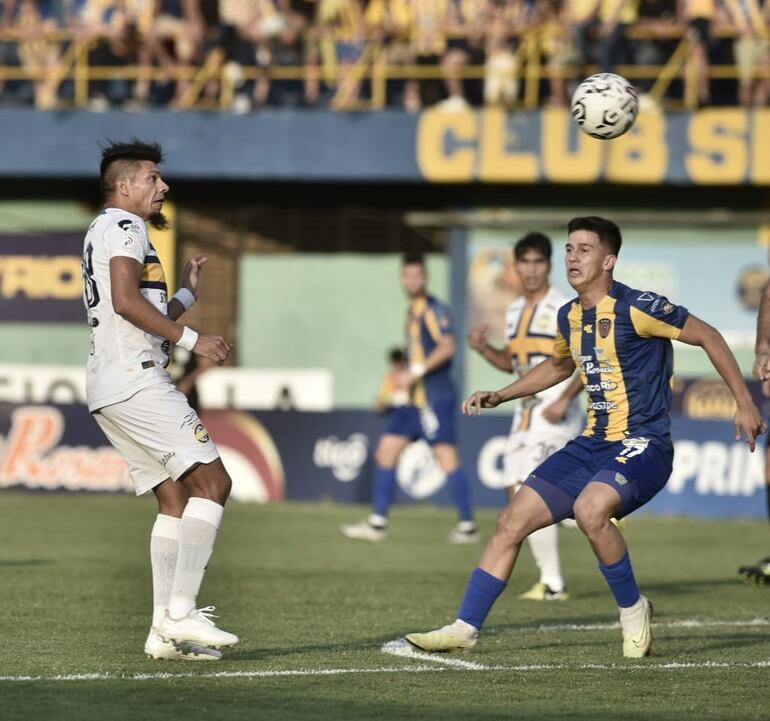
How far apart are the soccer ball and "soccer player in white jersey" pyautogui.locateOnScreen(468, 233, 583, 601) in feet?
2.97

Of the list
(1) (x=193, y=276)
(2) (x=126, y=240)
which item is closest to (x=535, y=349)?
(1) (x=193, y=276)

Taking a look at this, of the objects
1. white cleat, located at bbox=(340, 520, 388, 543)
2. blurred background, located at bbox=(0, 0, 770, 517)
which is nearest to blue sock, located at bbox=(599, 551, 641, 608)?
white cleat, located at bbox=(340, 520, 388, 543)

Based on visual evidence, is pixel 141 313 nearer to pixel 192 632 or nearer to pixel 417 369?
pixel 192 632

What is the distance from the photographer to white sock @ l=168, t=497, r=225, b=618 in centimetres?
741

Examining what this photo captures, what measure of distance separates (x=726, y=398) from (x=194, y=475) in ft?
51.3

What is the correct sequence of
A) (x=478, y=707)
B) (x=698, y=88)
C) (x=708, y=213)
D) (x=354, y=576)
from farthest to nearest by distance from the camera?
1. (x=708, y=213)
2. (x=698, y=88)
3. (x=354, y=576)
4. (x=478, y=707)

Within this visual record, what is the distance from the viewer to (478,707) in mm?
6301

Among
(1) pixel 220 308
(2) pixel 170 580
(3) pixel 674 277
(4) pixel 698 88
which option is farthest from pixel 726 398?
(2) pixel 170 580

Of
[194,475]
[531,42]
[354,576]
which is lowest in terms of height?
[354,576]

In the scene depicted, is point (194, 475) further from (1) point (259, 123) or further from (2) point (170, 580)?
(1) point (259, 123)

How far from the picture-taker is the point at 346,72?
23328 millimetres

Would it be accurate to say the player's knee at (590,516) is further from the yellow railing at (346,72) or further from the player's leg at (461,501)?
the yellow railing at (346,72)

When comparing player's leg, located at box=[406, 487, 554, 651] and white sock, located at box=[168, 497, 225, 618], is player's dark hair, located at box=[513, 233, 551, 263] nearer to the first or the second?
player's leg, located at box=[406, 487, 554, 651]

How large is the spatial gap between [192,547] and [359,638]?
4.17ft
